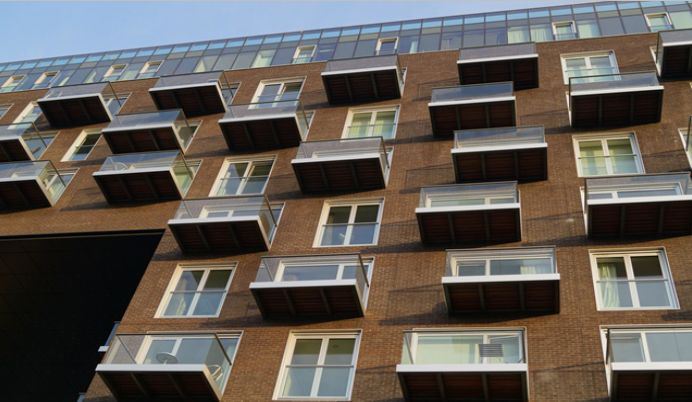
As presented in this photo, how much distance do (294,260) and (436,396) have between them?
226 inches

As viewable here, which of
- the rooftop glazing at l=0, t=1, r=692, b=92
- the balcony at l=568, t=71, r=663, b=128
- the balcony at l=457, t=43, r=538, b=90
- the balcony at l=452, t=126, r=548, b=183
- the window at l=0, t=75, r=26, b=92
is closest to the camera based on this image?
the balcony at l=452, t=126, r=548, b=183

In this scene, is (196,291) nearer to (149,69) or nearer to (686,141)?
(686,141)

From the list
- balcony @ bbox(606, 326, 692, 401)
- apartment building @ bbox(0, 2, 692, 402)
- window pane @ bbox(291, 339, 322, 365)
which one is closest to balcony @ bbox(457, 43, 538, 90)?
apartment building @ bbox(0, 2, 692, 402)

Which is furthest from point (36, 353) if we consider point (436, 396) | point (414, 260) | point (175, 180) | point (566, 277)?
point (566, 277)

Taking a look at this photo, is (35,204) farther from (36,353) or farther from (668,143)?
(668,143)

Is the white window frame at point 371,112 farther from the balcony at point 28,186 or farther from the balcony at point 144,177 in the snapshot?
the balcony at point 28,186

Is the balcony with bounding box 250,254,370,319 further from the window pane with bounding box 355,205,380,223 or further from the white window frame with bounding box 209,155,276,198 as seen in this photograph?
the white window frame with bounding box 209,155,276,198

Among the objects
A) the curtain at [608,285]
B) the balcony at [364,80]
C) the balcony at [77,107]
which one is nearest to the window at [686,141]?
the curtain at [608,285]

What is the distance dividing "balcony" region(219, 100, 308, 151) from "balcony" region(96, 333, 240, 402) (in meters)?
10.2

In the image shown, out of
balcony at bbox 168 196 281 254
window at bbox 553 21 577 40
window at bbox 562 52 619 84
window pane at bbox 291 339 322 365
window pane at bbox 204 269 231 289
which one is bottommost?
window pane at bbox 291 339 322 365

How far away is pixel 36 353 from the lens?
3017 cm

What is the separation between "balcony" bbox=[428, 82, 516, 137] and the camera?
83.7ft

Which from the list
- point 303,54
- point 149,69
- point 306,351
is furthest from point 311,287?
point 149,69

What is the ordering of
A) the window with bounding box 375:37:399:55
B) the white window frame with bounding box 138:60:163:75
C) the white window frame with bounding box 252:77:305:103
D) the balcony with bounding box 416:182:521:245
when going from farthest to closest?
the white window frame with bounding box 138:60:163:75, the window with bounding box 375:37:399:55, the white window frame with bounding box 252:77:305:103, the balcony with bounding box 416:182:521:245
